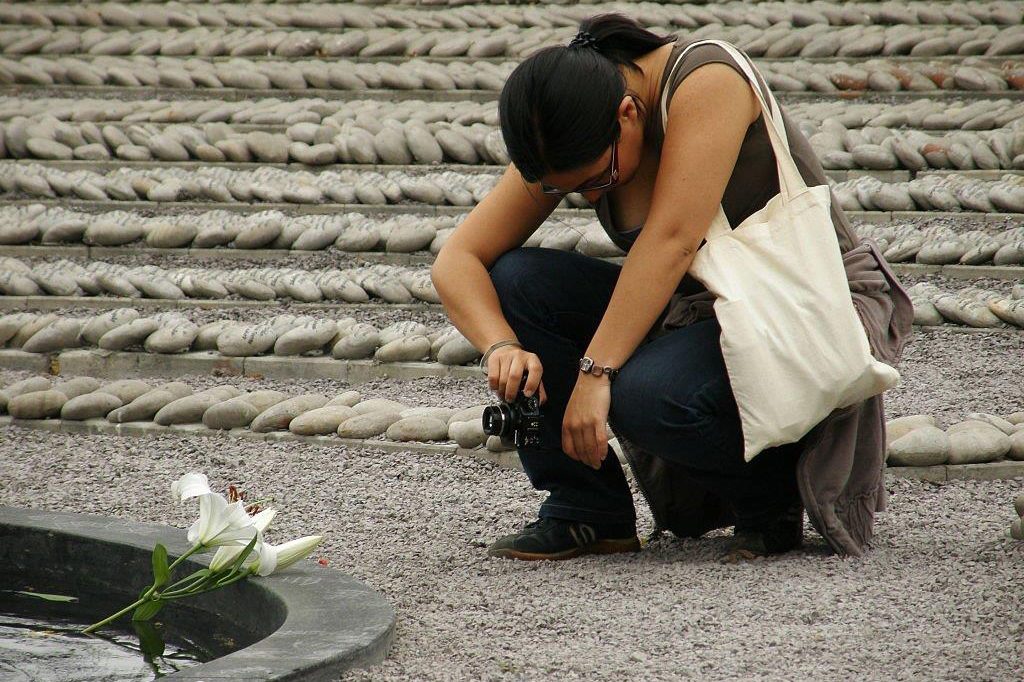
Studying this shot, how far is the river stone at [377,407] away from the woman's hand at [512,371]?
1.49m

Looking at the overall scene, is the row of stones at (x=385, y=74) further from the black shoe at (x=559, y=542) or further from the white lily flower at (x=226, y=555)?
the white lily flower at (x=226, y=555)

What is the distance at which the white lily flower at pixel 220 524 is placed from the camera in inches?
77.4

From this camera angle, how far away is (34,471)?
11.7 feet

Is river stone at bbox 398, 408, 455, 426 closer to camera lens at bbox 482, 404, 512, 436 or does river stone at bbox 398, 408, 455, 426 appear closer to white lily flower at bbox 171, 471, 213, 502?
camera lens at bbox 482, 404, 512, 436

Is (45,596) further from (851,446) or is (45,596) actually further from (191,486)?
(851,446)

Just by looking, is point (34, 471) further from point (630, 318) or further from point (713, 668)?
point (713, 668)

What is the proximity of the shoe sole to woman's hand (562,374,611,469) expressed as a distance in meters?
0.31

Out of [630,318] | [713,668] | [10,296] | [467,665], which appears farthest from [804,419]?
[10,296]

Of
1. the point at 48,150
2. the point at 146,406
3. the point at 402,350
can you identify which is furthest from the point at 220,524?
the point at 48,150

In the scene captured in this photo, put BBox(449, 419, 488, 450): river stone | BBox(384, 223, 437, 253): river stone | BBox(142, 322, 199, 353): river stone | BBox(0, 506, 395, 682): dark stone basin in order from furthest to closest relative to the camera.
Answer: BBox(384, 223, 437, 253): river stone, BBox(142, 322, 199, 353): river stone, BBox(449, 419, 488, 450): river stone, BBox(0, 506, 395, 682): dark stone basin

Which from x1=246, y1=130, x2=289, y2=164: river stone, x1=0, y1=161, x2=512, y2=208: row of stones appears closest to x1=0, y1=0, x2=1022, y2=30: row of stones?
x1=246, y1=130, x2=289, y2=164: river stone

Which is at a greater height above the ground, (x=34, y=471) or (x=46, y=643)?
(x=46, y=643)

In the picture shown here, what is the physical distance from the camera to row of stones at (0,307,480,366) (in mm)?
4441

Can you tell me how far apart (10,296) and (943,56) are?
4995 millimetres
